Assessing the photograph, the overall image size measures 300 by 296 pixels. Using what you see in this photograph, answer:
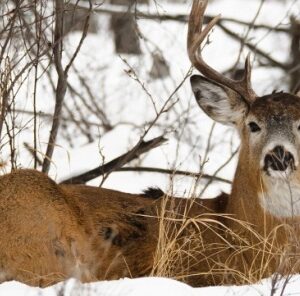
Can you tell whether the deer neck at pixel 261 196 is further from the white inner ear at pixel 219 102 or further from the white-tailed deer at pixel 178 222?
the white inner ear at pixel 219 102

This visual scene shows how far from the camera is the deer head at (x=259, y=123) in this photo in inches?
264

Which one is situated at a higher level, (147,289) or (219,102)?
(219,102)

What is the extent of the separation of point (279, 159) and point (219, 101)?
3.45 ft

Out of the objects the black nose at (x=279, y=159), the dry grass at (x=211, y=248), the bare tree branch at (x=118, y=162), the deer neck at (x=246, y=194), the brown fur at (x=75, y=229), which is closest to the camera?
the brown fur at (x=75, y=229)

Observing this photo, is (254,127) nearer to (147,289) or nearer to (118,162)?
(118,162)

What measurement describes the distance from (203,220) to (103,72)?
8.76 metres

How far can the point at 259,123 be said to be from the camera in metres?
7.12

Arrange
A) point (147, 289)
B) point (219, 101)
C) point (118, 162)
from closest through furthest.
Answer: point (147, 289), point (219, 101), point (118, 162)

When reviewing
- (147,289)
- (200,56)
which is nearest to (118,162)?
(200,56)

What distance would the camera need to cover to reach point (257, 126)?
7.14 meters

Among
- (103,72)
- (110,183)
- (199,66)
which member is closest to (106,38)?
(103,72)

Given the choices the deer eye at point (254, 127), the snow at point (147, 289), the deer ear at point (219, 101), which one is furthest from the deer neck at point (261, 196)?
the snow at point (147, 289)

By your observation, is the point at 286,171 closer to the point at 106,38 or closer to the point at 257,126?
the point at 257,126

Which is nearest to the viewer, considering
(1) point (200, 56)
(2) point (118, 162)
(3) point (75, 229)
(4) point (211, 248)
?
(3) point (75, 229)
